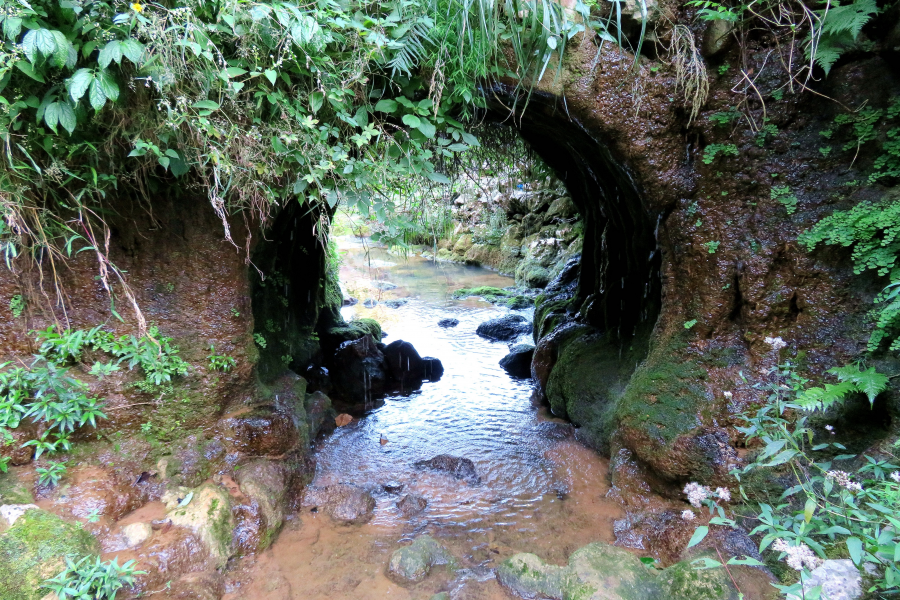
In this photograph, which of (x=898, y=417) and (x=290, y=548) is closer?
(x=898, y=417)

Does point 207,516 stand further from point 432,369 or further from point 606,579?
point 432,369

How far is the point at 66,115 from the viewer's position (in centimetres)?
280

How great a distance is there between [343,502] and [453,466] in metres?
1.37

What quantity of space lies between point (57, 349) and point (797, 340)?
19.5 feet

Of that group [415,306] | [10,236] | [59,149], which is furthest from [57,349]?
[415,306]

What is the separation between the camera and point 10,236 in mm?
3227

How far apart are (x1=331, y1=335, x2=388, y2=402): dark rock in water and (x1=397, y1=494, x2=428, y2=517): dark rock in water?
3144 mm

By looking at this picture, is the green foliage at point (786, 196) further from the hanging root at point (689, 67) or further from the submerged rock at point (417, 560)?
the submerged rock at point (417, 560)

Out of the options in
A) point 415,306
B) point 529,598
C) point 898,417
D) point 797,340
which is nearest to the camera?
point 898,417

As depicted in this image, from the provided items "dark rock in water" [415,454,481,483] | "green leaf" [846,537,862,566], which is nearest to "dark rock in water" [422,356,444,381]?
"dark rock in water" [415,454,481,483]

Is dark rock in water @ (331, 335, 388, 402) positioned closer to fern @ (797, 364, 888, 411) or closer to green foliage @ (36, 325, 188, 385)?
green foliage @ (36, 325, 188, 385)

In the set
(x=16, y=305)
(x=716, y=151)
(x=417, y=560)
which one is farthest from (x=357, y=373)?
(x=716, y=151)

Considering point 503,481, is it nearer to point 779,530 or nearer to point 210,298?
point 779,530

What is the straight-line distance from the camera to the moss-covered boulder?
9.98 ft
